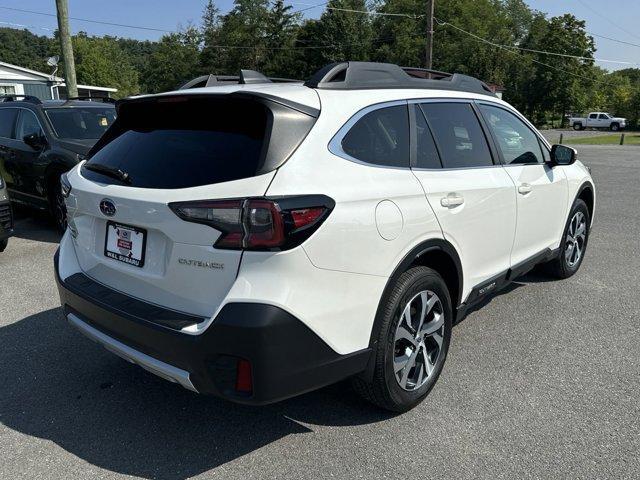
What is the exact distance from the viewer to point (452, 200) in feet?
10.5

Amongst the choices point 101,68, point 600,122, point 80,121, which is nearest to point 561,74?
point 600,122

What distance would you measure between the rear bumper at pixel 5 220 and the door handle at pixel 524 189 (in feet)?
17.5

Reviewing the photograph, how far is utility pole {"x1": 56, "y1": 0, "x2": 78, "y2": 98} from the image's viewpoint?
12.7 m

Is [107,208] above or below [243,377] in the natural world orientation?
above

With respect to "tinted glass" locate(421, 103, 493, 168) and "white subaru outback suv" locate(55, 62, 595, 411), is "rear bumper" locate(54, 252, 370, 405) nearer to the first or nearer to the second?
"white subaru outback suv" locate(55, 62, 595, 411)

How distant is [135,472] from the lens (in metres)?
2.58

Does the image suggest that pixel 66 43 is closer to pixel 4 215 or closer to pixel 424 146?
pixel 4 215

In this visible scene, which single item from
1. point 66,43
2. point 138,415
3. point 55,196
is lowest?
point 138,415

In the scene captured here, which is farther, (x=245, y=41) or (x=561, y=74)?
(x=245, y=41)

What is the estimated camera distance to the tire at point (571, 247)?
5.12m

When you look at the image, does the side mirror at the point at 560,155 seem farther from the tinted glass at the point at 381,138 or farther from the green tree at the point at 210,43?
the green tree at the point at 210,43

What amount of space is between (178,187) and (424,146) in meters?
1.48

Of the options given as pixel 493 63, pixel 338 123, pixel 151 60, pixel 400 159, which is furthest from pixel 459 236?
pixel 151 60

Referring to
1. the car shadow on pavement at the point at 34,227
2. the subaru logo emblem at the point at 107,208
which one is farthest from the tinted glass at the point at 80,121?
the subaru logo emblem at the point at 107,208
